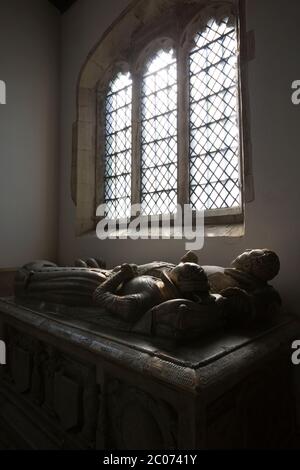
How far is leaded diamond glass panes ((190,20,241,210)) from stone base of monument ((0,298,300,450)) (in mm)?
1356

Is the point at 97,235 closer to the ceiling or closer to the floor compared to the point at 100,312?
closer to the ceiling

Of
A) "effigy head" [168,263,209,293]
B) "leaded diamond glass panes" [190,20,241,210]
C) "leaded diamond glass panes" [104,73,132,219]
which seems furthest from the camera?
"leaded diamond glass panes" [104,73,132,219]

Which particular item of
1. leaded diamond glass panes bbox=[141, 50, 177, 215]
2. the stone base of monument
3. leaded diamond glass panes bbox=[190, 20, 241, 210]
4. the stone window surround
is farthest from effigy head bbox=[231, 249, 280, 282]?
leaded diamond glass panes bbox=[141, 50, 177, 215]

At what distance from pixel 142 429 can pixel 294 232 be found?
4.81ft

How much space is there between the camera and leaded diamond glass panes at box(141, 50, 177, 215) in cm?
312

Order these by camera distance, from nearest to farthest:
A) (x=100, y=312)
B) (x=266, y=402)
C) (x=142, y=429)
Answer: (x=142, y=429)
(x=266, y=402)
(x=100, y=312)

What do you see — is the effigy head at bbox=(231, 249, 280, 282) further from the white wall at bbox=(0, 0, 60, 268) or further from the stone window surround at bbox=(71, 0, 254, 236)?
the white wall at bbox=(0, 0, 60, 268)

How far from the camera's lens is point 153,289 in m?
1.57

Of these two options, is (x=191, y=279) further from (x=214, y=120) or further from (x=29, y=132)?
(x=29, y=132)

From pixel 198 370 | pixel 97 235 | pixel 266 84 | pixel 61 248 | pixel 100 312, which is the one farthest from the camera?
pixel 61 248

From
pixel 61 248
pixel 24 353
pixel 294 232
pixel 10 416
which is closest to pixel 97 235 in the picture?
pixel 61 248

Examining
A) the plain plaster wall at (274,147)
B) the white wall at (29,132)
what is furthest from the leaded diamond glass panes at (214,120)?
the white wall at (29,132)

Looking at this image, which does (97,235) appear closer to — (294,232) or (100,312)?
(100,312)

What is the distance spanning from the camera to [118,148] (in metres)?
3.78
